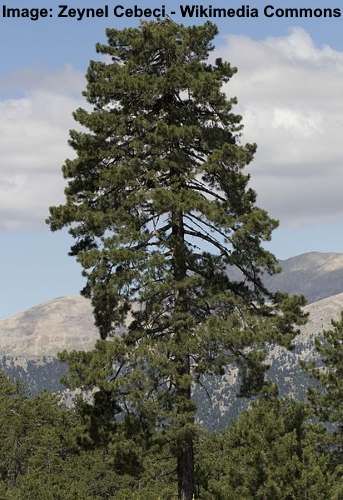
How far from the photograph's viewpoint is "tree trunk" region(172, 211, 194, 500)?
80.3 feet

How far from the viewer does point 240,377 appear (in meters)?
26.5

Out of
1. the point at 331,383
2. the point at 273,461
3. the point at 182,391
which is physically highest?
the point at 182,391

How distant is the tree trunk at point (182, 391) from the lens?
2448cm

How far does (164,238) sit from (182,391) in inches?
184

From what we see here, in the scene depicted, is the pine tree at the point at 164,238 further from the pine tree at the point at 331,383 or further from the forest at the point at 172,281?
the pine tree at the point at 331,383

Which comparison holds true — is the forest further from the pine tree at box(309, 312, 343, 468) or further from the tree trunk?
Answer: the pine tree at box(309, 312, 343, 468)

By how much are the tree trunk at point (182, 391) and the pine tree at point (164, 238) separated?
38 mm

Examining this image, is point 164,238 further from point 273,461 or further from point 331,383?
point 331,383

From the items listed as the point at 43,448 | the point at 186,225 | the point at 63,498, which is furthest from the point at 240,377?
the point at 43,448

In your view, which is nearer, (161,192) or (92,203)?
(161,192)

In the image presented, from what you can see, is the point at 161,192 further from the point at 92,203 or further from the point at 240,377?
the point at 240,377

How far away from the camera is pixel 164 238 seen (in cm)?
2553

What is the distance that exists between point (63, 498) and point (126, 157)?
118 feet

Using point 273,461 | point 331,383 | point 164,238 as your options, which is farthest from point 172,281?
point 331,383
